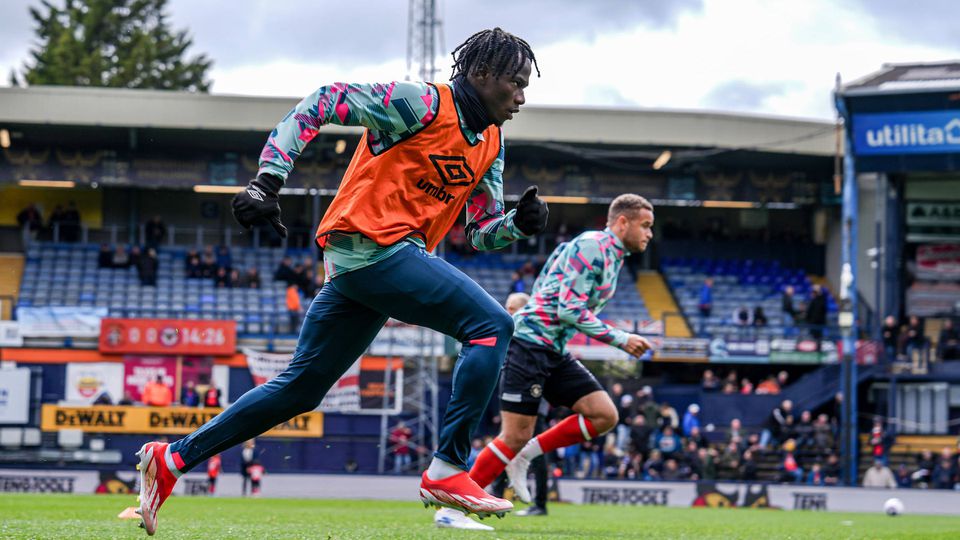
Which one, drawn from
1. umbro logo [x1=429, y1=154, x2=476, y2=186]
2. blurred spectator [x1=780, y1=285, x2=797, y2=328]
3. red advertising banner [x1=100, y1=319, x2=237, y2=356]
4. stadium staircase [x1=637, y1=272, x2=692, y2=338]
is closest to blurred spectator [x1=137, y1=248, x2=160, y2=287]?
red advertising banner [x1=100, y1=319, x2=237, y2=356]

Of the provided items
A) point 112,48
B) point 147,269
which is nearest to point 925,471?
point 147,269

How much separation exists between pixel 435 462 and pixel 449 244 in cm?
3342

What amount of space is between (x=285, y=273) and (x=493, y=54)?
2936 centimetres

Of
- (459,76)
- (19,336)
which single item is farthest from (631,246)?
(19,336)

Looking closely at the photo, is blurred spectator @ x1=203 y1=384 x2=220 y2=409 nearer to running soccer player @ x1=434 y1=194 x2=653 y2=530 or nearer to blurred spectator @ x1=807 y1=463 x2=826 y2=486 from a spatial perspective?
blurred spectator @ x1=807 y1=463 x2=826 y2=486

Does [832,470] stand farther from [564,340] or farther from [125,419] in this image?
[564,340]

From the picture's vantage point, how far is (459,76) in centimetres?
564

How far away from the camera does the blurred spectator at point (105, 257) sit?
35.3 metres

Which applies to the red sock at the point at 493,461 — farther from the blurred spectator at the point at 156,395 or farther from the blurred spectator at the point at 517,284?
the blurred spectator at the point at 517,284

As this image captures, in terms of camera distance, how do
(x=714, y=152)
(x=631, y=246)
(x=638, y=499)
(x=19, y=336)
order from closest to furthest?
1. (x=631, y=246)
2. (x=638, y=499)
3. (x=19, y=336)
4. (x=714, y=152)

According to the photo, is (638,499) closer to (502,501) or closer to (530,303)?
(530,303)

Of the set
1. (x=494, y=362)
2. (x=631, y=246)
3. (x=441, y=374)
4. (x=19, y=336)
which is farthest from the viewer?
(x=441, y=374)

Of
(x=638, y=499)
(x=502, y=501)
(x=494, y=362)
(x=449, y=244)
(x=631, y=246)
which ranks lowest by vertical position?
(x=638, y=499)

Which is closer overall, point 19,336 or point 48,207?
point 19,336
